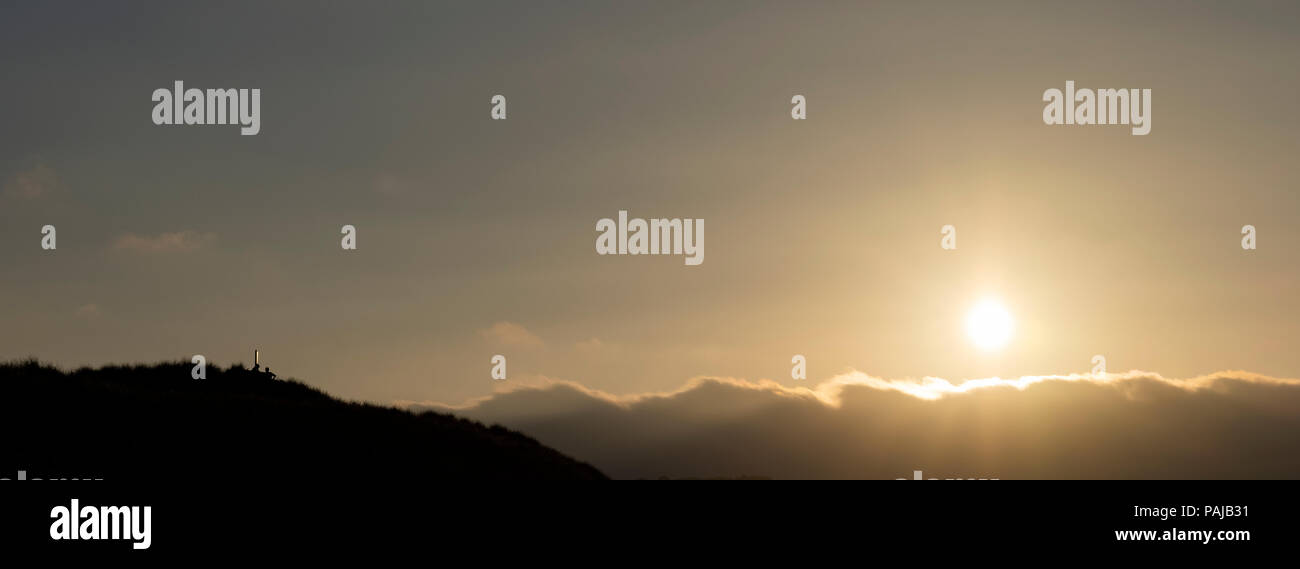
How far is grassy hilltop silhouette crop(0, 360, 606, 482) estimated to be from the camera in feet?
168

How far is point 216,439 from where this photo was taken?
57438 millimetres

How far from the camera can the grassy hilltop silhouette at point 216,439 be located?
51.3 metres

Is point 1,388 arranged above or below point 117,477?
above
